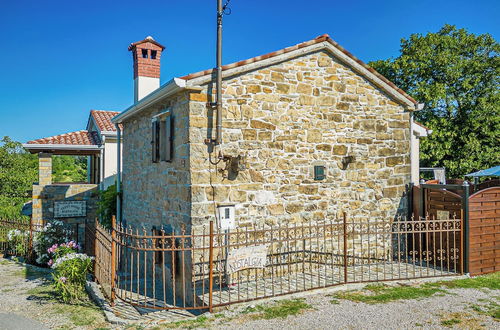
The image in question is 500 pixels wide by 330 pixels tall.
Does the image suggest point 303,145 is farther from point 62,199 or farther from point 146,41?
point 62,199

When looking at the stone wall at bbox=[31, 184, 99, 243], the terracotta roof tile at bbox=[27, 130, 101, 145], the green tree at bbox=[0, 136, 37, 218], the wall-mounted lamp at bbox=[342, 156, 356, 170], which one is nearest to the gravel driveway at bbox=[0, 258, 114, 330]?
the stone wall at bbox=[31, 184, 99, 243]

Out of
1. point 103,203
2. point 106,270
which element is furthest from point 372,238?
point 103,203

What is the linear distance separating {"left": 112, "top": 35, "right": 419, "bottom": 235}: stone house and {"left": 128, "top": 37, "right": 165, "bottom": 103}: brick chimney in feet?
7.86

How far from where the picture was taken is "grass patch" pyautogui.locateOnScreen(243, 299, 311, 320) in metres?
6.07

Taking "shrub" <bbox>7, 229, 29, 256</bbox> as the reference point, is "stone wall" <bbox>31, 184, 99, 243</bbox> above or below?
above

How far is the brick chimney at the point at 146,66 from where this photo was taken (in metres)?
12.3

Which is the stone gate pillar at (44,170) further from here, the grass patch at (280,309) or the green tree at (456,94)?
the green tree at (456,94)

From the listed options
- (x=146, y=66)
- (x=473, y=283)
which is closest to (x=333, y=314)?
(x=473, y=283)

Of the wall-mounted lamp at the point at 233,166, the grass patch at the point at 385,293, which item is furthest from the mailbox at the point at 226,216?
the grass patch at the point at 385,293

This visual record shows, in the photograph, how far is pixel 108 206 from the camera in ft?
42.0

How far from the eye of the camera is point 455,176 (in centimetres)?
2088

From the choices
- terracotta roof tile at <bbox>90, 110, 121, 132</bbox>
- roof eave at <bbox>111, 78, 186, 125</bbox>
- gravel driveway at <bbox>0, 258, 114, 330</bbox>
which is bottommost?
gravel driveway at <bbox>0, 258, 114, 330</bbox>

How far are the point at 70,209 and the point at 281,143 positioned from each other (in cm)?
943

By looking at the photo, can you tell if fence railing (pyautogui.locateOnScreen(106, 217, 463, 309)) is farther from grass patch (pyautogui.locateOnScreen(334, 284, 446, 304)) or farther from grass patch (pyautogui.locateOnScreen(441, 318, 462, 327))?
grass patch (pyautogui.locateOnScreen(441, 318, 462, 327))
